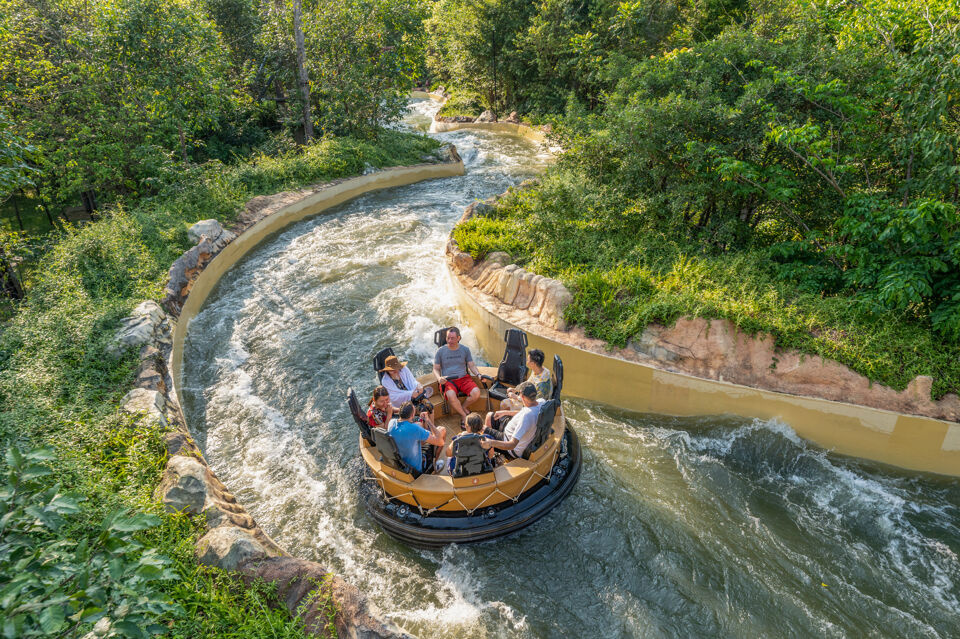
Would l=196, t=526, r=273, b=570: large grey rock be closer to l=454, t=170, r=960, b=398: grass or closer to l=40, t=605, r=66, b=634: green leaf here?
l=40, t=605, r=66, b=634: green leaf

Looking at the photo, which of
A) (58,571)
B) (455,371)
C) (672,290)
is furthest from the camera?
(672,290)

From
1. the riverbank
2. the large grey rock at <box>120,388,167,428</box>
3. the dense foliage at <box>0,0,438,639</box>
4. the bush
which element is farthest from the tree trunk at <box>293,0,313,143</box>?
the bush

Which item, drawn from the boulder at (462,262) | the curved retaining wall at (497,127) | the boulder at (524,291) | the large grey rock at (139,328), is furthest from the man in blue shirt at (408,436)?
the curved retaining wall at (497,127)

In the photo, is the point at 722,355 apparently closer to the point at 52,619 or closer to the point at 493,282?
the point at 493,282

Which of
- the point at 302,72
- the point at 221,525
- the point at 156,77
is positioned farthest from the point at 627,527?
the point at 302,72

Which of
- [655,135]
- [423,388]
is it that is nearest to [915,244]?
[655,135]

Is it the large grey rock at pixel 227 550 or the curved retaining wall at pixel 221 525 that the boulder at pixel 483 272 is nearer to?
the curved retaining wall at pixel 221 525
